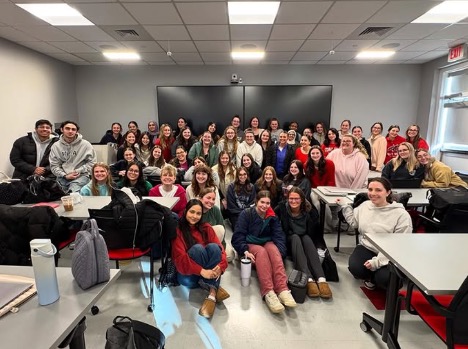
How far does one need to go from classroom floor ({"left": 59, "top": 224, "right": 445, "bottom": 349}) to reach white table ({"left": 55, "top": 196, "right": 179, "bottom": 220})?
735 millimetres

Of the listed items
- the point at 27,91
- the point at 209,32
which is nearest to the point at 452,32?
the point at 209,32

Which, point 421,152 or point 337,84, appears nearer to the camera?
point 421,152

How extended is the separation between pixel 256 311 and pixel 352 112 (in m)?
5.80

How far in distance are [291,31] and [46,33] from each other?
369 cm

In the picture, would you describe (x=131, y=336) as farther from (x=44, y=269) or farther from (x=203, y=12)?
(x=203, y=12)

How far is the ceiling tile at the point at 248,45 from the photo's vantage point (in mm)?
4695

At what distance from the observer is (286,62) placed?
621cm

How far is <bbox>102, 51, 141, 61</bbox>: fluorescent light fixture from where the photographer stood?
213 inches

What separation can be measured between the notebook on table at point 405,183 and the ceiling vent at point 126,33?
4125mm

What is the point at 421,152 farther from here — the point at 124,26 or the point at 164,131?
the point at 124,26

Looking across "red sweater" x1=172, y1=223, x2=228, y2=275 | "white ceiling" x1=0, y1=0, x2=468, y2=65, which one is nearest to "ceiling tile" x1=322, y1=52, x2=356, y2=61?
"white ceiling" x1=0, y1=0, x2=468, y2=65

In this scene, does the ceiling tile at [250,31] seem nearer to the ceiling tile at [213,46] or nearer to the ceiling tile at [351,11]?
the ceiling tile at [213,46]

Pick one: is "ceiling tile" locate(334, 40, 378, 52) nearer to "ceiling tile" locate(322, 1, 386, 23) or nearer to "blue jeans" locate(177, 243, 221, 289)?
"ceiling tile" locate(322, 1, 386, 23)

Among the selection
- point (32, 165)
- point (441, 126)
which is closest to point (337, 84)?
point (441, 126)
